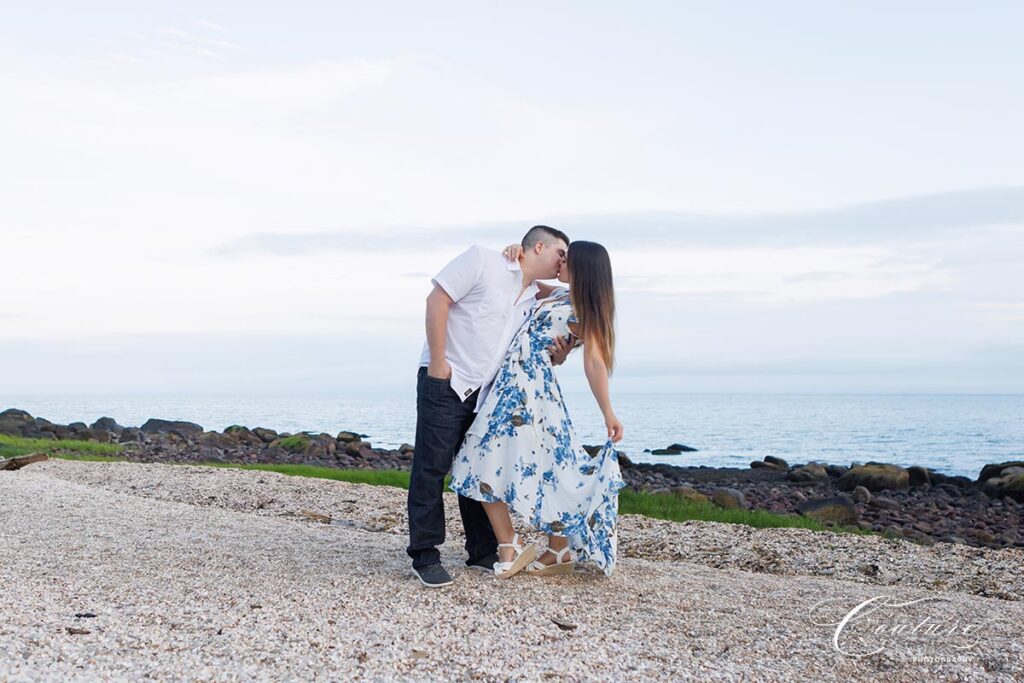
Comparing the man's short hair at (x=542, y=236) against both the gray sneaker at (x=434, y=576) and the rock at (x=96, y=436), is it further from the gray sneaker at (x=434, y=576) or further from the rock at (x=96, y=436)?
the rock at (x=96, y=436)

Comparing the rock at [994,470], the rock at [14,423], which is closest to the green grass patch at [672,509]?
the rock at [994,470]

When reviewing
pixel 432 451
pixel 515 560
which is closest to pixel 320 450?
pixel 515 560

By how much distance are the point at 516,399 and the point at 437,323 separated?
748 millimetres

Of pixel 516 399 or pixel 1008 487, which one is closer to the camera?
pixel 516 399

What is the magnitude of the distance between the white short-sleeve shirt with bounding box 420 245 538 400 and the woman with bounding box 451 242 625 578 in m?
0.16

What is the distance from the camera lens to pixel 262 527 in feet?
30.2

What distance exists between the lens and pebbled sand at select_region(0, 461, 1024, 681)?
→ 15.4 feet

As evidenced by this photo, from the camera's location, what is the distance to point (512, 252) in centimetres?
602

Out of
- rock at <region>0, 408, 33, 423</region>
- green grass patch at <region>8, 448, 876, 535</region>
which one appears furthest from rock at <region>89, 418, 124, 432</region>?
green grass patch at <region>8, 448, 876, 535</region>

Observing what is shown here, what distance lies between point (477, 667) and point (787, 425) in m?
57.6

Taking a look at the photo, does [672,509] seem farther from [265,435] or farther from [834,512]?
[265,435]

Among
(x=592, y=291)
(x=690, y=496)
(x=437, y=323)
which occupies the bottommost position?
(x=690, y=496)

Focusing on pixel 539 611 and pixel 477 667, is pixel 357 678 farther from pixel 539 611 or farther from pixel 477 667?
pixel 539 611

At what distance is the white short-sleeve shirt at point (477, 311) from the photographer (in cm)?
577
